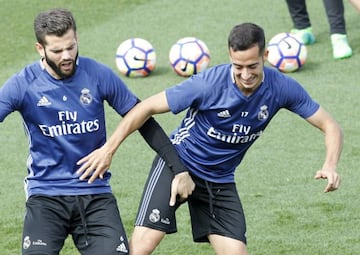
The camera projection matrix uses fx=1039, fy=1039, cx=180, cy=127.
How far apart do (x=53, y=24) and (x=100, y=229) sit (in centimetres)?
130

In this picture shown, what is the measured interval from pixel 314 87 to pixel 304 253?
4161 mm

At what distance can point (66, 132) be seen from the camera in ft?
21.5

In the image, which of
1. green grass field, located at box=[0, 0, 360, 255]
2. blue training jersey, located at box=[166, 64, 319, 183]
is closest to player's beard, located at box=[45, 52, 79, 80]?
blue training jersey, located at box=[166, 64, 319, 183]

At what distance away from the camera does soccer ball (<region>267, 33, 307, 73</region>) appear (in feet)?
39.1

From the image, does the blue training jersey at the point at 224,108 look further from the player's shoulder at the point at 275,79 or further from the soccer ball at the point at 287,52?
the soccer ball at the point at 287,52

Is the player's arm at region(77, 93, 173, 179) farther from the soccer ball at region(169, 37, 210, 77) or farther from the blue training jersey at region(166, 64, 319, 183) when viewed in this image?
the soccer ball at region(169, 37, 210, 77)

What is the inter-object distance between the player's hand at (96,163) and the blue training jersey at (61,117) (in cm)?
14

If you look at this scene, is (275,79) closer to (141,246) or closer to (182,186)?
(182,186)

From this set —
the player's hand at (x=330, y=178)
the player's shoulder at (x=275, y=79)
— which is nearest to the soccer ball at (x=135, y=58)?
the player's shoulder at (x=275, y=79)

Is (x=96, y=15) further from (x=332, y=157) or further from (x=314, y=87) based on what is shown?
(x=332, y=157)

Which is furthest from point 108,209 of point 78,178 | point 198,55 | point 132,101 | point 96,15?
point 96,15

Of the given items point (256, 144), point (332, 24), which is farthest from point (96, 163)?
point (332, 24)

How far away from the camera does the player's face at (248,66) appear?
6.54m

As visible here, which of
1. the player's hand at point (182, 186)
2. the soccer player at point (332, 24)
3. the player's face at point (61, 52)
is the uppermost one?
the player's face at point (61, 52)
